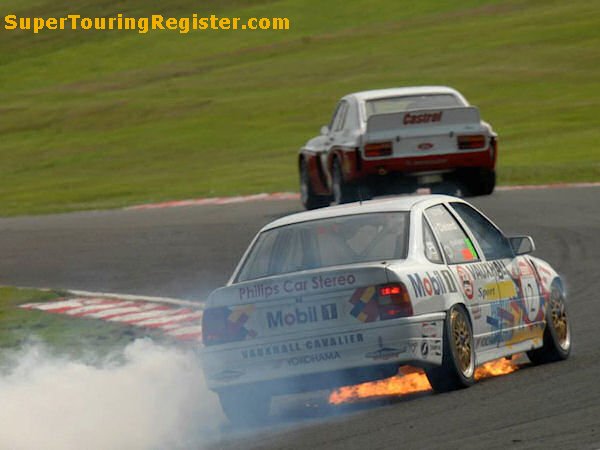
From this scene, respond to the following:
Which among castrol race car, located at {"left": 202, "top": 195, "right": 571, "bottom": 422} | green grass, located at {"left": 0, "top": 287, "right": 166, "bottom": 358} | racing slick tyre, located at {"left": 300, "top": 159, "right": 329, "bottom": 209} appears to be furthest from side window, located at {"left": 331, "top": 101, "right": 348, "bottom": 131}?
castrol race car, located at {"left": 202, "top": 195, "right": 571, "bottom": 422}

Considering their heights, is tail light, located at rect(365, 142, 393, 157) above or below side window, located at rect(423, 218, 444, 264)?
below

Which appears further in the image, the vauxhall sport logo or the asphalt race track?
the vauxhall sport logo

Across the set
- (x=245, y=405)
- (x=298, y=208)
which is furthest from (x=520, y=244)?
(x=298, y=208)

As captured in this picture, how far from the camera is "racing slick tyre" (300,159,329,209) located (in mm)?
23141

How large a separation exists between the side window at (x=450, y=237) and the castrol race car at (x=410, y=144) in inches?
426

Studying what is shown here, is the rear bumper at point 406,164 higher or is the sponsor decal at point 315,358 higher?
the sponsor decal at point 315,358

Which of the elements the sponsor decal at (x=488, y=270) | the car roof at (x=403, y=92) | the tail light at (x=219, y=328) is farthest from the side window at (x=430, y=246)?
the car roof at (x=403, y=92)

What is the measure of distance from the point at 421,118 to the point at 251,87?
35.5 meters

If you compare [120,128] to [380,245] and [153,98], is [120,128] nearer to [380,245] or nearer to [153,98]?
[153,98]

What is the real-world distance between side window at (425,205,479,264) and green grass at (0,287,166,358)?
374cm

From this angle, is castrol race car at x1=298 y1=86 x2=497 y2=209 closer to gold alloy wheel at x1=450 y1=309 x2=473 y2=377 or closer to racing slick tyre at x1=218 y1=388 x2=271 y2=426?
gold alloy wheel at x1=450 y1=309 x2=473 y2=377

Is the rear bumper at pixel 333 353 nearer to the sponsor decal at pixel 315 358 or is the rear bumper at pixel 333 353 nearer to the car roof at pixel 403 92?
the sponsor decal at pixel 315 358

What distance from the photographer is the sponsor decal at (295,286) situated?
30.0 ft

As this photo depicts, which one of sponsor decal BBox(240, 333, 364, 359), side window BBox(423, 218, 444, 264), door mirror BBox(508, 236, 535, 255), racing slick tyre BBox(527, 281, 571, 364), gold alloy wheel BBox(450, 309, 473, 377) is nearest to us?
sponsor decal BBox(240, 333, 364, 359)
